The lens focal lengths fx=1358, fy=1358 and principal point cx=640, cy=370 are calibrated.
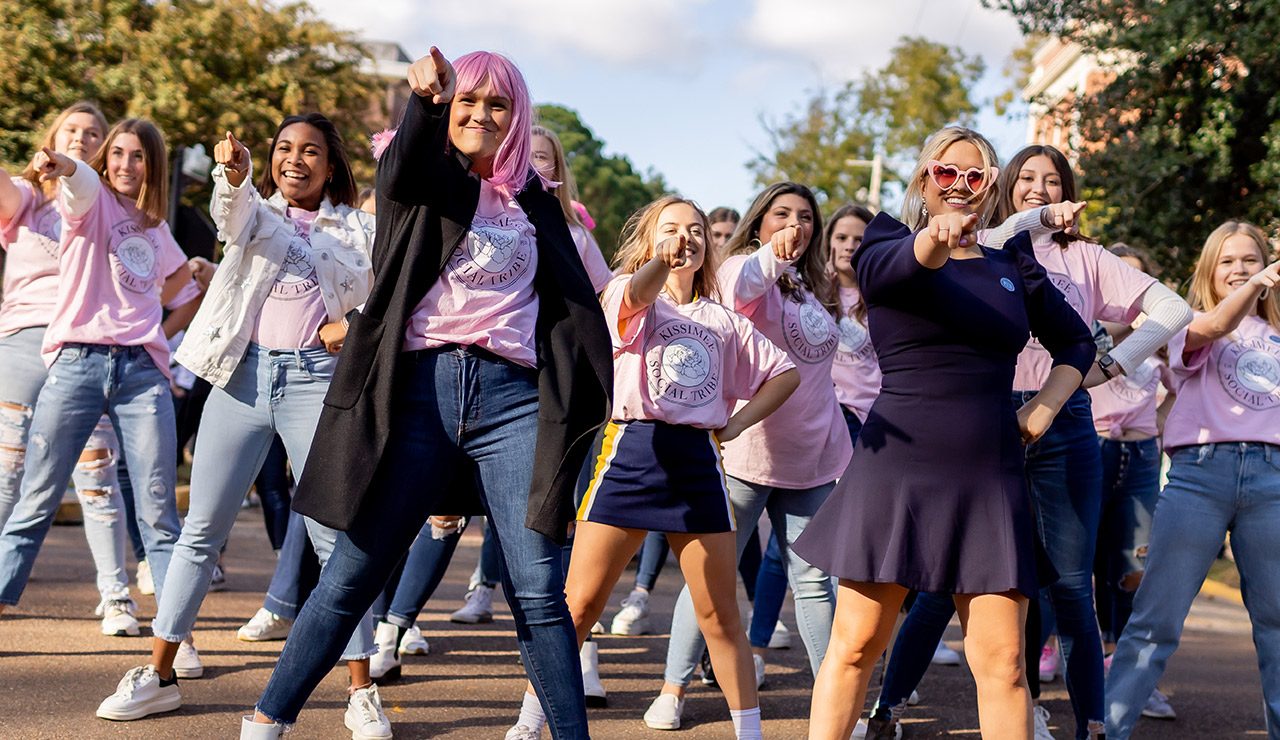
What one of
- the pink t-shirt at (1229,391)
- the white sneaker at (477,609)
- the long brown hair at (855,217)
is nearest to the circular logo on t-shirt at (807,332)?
the long brown hair at (855,217)

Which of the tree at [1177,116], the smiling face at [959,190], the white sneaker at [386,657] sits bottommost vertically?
the white sneaker at [386,657]

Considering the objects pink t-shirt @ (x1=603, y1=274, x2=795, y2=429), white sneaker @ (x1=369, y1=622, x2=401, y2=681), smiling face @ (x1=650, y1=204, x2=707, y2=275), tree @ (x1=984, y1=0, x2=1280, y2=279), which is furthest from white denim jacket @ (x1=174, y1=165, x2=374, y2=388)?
tree @ (x1=984, y1=0, x2=1280, y2=279)

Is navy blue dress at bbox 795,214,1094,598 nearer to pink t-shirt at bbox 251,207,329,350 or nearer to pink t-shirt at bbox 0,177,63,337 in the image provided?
pink t-shirt at bbox 251,207,329,350

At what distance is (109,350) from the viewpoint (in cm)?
542

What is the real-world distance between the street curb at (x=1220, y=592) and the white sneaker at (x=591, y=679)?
873cm

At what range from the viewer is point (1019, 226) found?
4.25m

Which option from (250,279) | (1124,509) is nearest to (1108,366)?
(1124,509)

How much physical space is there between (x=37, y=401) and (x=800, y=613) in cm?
316

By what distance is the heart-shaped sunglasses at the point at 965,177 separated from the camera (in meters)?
3.76

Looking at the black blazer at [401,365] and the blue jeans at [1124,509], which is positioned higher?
the black blazer at [401,365]

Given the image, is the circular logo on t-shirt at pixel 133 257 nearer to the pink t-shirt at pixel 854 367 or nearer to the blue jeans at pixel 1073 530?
the pink t-shirt at pixel 854 367

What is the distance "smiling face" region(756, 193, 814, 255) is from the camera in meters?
5.69

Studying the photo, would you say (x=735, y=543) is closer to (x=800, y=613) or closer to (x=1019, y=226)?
(x=800, y=613)

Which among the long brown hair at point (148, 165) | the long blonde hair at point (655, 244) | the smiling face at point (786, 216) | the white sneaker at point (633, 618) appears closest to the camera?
the long blonde hair at point (655, 244)
